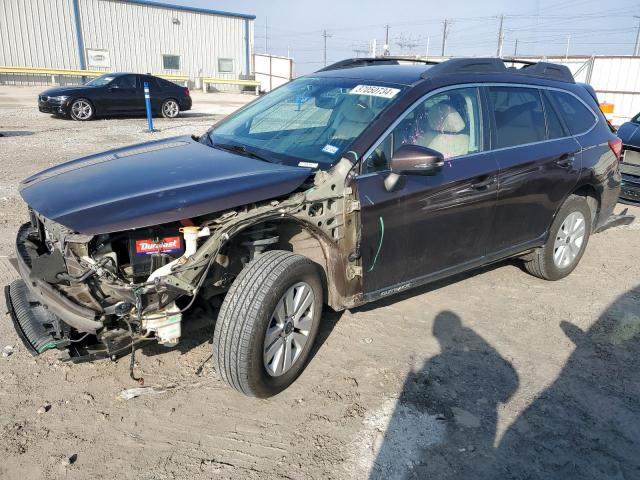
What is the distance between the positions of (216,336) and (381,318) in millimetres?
1654

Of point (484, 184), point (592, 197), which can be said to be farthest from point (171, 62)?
point (484, 184)

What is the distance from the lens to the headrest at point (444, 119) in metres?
3.68

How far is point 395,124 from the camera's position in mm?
3426

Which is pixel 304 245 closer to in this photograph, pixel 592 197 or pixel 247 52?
pixel 592 197

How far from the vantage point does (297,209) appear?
9.95ft

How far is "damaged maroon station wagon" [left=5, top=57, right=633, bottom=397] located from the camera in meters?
2.72

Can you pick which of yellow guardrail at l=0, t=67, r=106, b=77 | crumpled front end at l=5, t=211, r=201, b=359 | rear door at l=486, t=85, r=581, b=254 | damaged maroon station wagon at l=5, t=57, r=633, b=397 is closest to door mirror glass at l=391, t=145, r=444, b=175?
damaged maroon station wagon at l=5, t=57, r=633, b=397

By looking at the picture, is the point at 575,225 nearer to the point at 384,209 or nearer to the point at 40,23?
the point at 384,209

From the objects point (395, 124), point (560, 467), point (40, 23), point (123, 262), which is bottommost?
point (560, 467)

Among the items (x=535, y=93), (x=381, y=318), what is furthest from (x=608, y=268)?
(x=381, y=318)

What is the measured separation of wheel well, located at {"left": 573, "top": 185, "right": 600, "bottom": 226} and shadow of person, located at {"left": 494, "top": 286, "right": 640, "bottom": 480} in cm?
151

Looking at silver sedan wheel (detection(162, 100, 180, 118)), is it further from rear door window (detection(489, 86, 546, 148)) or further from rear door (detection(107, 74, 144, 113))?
rear door window (detection(489, 86, 546, 148))

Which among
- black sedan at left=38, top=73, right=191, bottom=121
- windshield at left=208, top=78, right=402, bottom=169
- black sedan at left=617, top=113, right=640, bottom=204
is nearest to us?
windshield at left=208, top=78, right=402, bottom=169

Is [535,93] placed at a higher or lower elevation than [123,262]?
higher
